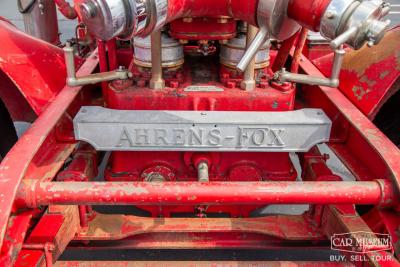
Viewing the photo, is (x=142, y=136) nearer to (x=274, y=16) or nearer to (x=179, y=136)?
(x=179, y=136)

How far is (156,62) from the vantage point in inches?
68.4

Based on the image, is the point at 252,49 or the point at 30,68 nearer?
the point at 252,49

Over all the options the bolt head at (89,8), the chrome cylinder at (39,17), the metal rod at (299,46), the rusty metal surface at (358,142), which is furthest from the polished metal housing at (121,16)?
the chrome cylinder at (39,17)

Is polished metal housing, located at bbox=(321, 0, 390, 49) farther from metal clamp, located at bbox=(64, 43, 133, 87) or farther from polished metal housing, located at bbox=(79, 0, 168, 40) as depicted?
metal clamp, located at bbox=(64, 43, 133, 87)

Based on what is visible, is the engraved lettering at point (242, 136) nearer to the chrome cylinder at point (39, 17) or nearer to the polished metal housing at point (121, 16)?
the polished metal housing at point (121, 16)

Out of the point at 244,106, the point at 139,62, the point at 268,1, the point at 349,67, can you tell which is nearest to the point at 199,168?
the point at 244,106

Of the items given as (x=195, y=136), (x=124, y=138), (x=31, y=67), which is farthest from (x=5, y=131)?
(x=195, y=136)

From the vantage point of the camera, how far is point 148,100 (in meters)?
1.77

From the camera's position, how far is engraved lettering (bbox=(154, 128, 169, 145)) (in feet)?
5.41

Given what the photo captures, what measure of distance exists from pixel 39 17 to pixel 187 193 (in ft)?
8.20

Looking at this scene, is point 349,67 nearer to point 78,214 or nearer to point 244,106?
point 244,106

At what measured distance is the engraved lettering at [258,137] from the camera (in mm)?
1651

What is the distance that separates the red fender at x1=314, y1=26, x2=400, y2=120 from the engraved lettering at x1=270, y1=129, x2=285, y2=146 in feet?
1.54

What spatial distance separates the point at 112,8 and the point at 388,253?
1.23 meters
